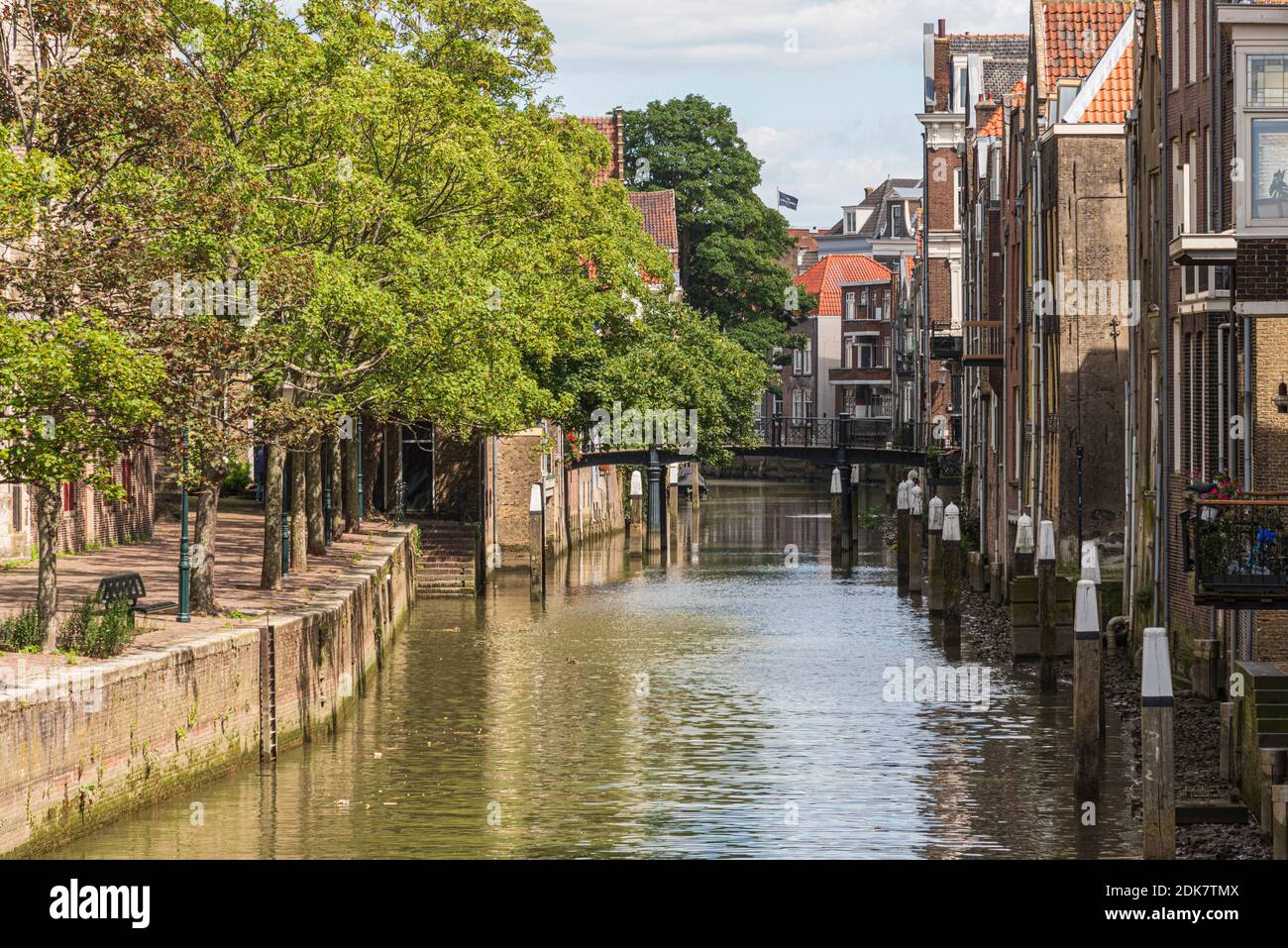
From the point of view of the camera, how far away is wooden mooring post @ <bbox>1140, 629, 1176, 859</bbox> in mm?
20188

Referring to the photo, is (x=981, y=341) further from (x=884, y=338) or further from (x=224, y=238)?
(x=884, y=338)

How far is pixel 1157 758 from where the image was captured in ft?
66.4

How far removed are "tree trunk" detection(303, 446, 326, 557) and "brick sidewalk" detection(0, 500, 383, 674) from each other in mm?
332

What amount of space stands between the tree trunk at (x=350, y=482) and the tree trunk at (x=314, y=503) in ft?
30.7

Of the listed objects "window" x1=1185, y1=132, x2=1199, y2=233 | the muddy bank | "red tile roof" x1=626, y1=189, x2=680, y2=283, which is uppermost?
"red tile roof" x1=626, y1=189, x2=680, y2=283

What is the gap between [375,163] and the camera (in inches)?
1592

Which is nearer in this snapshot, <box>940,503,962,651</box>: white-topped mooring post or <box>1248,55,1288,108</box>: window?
<box>1248,55,1288,108</box>: window

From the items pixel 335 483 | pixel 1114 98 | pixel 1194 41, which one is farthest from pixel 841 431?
pixel 1194 41

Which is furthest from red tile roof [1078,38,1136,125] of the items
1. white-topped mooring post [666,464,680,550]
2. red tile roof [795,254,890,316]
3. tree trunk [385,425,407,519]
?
red tile roof [795,254,890,316]

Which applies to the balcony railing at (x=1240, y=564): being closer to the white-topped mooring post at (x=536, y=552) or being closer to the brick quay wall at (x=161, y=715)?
the brick quay wall at (x=161, y=715)

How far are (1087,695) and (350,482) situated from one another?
33000 millimetres

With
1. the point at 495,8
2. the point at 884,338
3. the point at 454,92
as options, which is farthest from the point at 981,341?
the point at 884,338

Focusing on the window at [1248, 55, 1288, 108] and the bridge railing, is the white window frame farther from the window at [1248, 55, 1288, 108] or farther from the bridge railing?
the bridge railing

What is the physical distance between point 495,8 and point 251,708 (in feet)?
80.4
